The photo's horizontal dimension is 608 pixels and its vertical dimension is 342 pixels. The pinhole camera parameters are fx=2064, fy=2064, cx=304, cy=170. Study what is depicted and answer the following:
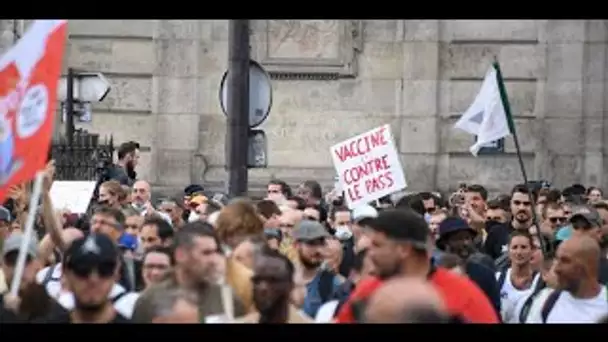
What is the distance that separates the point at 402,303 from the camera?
6.12 metres

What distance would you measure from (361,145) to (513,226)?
2022 millimetres

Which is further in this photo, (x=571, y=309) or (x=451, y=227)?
(x=451, y=227)

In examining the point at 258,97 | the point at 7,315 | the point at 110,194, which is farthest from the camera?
the point at 258,97

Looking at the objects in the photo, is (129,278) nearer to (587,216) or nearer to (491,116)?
(587,216)

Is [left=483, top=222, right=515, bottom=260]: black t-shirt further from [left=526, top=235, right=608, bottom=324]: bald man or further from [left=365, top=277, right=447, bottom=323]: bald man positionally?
[left=365, top=277, right=447, bottom=323]: bald man

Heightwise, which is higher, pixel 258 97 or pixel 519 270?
pixel 258 97

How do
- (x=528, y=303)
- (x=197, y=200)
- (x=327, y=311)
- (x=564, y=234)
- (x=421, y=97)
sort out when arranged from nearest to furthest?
1. (x=327, y=311)
2. (x=528, y=303)
3. (x=564, y=234)
4. (x=197, y=200)
5. (x=421, y=97)

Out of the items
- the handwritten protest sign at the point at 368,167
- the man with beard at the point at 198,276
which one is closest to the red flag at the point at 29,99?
the man with beard at the point at 198,276

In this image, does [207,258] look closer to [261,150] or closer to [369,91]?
[261,150]

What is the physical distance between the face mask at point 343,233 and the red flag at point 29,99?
21.0ft

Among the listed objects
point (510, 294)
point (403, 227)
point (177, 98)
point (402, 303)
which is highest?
point (177, 98)

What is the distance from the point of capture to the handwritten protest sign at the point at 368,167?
16703 mm

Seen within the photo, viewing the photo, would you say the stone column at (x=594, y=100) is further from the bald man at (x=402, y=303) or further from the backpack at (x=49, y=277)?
the bald man at (x=402, y=303)

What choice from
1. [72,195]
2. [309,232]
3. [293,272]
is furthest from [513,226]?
[293,272]
